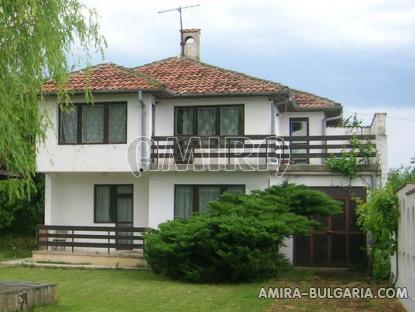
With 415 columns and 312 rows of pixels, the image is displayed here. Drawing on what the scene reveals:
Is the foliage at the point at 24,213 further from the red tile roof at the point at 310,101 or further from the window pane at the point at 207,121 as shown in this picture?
the red tile roof at the point at 310,101

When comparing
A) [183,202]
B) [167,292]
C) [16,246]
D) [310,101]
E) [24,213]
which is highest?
[310,101]

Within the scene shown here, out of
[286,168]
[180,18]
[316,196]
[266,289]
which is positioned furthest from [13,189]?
[180,18]

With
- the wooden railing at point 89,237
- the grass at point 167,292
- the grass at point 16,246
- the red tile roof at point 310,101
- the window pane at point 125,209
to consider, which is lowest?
the grass at point 16,246

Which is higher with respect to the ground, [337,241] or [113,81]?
[113,81]

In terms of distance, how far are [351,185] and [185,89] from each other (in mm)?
6586

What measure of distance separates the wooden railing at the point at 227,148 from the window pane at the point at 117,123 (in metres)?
1.10

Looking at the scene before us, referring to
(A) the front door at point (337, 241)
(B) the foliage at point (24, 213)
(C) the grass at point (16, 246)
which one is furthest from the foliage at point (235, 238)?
(B) the foliage at point (24, 213)

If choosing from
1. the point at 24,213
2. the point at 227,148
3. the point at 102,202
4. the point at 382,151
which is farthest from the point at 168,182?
the point at 24,213

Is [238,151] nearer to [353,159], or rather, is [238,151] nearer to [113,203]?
[353,159]

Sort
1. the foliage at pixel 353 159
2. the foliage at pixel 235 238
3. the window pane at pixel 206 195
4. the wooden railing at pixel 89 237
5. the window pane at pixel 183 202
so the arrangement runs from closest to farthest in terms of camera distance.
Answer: the foliage at pixel 235 238 < the foliage at pixel 353 159 < the wooden railing at pixel 89 237 < the window pane at pixel 206 195 < the window pane at pixel 183 202

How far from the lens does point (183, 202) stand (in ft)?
71.9

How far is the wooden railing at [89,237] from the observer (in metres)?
21.1

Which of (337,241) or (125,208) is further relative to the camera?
(125,208)

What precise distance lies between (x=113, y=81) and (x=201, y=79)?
131 inches
